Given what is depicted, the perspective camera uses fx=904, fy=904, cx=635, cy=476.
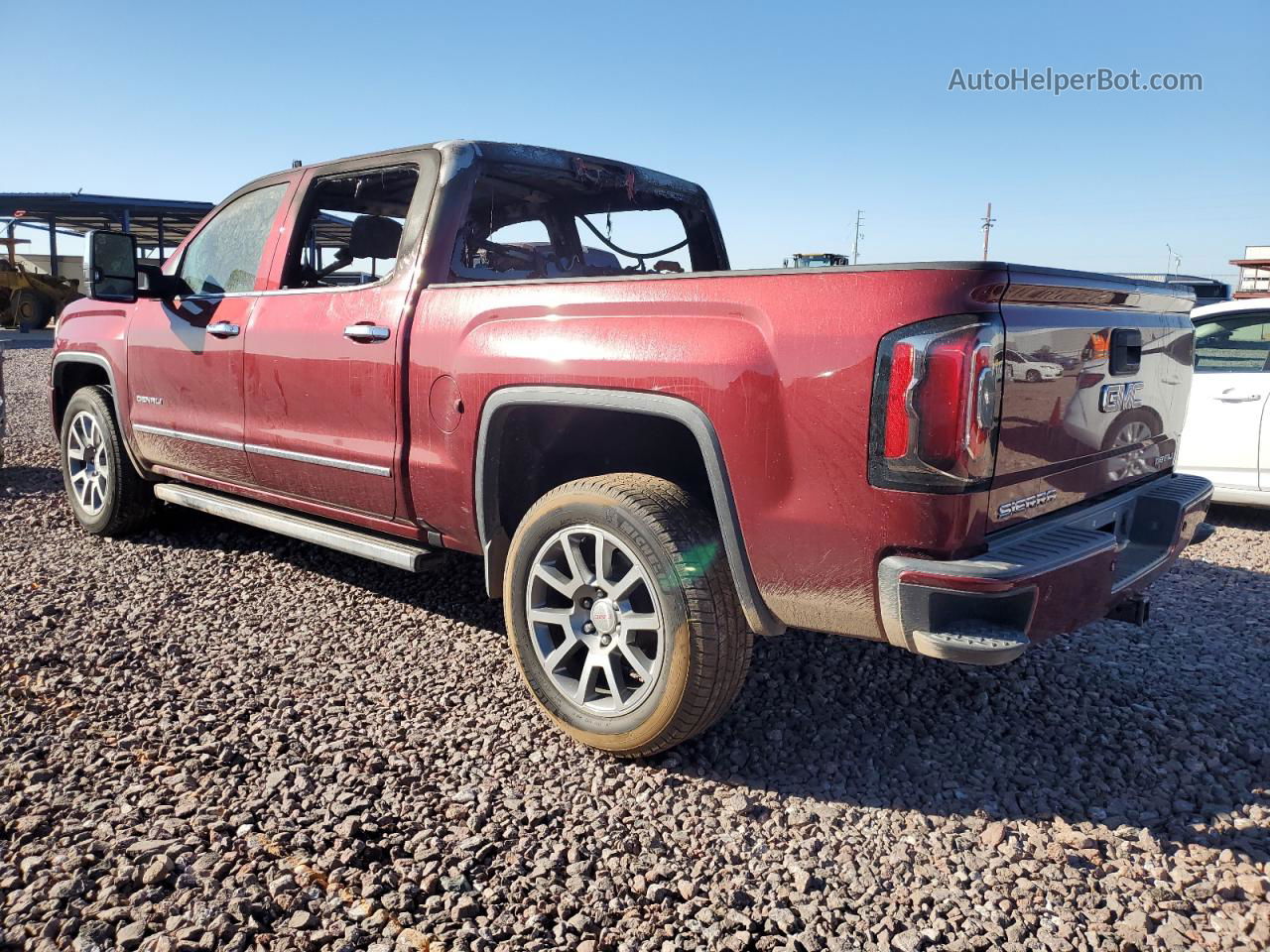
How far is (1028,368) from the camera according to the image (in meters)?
2.27

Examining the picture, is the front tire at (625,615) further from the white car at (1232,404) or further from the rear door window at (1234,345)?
the rear door window at (1234,345)

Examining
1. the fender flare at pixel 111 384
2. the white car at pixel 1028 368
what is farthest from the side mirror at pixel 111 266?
the white car at pixel 1028 368

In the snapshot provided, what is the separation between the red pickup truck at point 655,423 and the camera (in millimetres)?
2197

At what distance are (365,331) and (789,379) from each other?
71.0 inches

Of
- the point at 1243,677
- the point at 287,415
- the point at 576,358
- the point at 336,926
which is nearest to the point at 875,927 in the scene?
the point at 336,926

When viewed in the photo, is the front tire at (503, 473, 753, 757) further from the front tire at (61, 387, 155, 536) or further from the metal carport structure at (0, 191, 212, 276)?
the metal carport structure at (0, 191, 212, 276)

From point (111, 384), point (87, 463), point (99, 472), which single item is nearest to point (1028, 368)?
A: point (111, 384)

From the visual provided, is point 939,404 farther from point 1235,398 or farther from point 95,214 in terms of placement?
point 95,214

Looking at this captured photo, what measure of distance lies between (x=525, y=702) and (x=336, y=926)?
124 cm

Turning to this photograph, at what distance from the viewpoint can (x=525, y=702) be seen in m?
3.22

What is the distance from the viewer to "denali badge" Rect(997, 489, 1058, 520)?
7.58ft

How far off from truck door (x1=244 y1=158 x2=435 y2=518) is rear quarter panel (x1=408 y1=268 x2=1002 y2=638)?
754mm

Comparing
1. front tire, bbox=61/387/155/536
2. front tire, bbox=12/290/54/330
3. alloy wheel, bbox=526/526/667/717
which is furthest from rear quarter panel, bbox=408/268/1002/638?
front tire, bbox=12/290/54/330

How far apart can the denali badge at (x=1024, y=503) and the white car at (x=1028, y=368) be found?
12.5 inches
